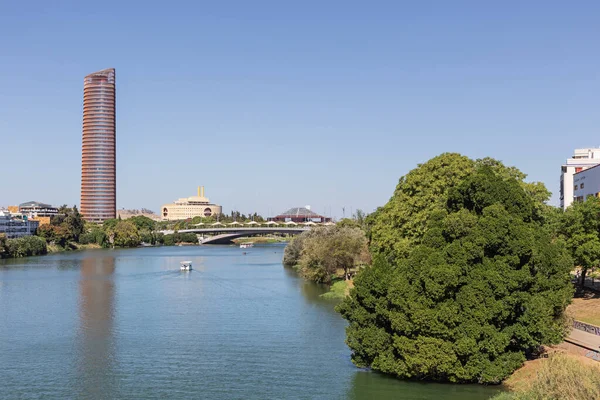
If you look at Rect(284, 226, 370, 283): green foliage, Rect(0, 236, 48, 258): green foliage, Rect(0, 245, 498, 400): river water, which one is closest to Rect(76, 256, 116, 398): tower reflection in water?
Rect(0, 245, 498, 400): river water

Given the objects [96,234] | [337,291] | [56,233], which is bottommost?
[337,291]

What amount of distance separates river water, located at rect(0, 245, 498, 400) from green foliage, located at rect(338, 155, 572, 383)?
1.46 metres

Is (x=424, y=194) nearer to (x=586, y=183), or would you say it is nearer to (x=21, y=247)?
(x=586, y=183)

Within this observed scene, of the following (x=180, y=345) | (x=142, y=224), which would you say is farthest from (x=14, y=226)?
(x=180, y=345)

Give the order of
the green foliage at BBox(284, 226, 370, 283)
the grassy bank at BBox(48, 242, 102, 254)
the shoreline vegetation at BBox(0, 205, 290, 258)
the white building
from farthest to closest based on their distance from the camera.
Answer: the grassy bank at BBox(48, 242, 102, 254) < the shoreline vegetation at BBox(0, 205, 290, 258) < the white building < the green foliage at BBox(284, 226, 370, 283)

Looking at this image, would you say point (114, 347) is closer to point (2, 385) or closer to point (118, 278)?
point (2, 385)

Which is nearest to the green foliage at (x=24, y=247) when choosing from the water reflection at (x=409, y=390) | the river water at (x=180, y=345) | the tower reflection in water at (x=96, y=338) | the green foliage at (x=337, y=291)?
the tower reflection in water at (x=96, y=338)

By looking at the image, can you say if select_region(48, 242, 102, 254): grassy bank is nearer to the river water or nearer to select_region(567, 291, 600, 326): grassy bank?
the river water

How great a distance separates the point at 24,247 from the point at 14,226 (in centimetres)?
3066

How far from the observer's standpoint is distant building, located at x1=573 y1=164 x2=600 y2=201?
6940cm

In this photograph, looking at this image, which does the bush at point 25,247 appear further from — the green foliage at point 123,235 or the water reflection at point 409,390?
the water reflection at point 409,390

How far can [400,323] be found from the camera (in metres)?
27.3

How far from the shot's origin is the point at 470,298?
87.8 ft

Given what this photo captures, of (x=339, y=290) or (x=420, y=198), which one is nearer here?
(x=420, y=198)
